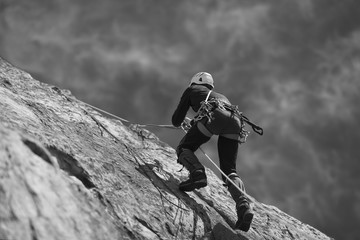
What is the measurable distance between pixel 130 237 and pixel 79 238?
46.5 inches

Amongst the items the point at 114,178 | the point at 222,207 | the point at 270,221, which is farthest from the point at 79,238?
the point at 270,221

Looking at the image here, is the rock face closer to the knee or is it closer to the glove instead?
the knee

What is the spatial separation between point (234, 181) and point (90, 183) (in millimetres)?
2691

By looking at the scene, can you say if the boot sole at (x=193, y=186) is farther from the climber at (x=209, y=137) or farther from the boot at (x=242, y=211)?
the boot at (x=242, y=211)

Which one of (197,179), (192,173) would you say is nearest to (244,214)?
(197,179)

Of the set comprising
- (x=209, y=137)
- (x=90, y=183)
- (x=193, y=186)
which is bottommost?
(x=90, y=183)

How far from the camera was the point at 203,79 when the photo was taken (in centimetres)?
1043

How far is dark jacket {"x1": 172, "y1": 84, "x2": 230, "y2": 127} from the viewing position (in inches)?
387

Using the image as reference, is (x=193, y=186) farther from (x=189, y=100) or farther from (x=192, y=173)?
(x=189, y=100)

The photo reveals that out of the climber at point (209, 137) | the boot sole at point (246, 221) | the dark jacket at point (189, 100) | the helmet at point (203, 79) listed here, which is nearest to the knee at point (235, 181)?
the climber at point (209, 137)

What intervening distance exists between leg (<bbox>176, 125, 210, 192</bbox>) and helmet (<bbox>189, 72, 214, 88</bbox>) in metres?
1.41

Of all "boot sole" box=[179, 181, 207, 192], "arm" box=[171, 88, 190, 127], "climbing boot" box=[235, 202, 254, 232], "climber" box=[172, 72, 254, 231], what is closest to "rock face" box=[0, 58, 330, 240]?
"boot sole" box=[179, 181, 207, 192]

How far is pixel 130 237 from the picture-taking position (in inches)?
264

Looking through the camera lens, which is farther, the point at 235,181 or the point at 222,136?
the point at 222,136
